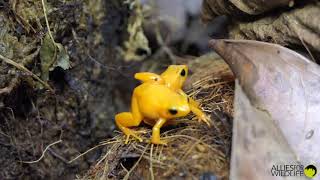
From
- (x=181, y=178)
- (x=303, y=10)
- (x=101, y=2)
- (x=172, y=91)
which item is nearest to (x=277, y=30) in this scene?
(x=303, y=10)

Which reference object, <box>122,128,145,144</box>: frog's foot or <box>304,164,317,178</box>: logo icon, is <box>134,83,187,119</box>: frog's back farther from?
<box>304,164,317,178</box>: logo icon

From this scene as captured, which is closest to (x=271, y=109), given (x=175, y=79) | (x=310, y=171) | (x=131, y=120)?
(x=310, y=171)

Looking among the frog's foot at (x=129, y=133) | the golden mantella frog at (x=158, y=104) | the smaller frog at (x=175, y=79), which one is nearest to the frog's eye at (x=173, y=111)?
the golden mantella frog at (x=158, y=104)

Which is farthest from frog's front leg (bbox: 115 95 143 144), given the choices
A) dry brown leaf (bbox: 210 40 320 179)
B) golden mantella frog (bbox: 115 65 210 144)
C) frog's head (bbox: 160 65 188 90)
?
dry brown leaf (bbox: 210 40 320 179)

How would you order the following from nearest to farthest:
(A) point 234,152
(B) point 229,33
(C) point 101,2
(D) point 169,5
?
(A) point 234,152 → (B) point 229,33 → (C) point 101,2 → (D) point 169,5

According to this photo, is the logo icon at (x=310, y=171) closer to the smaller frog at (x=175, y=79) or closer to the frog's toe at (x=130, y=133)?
the smaller frog at (x=175, y=79)

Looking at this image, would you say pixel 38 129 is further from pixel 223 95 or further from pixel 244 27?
pixel 244 27
